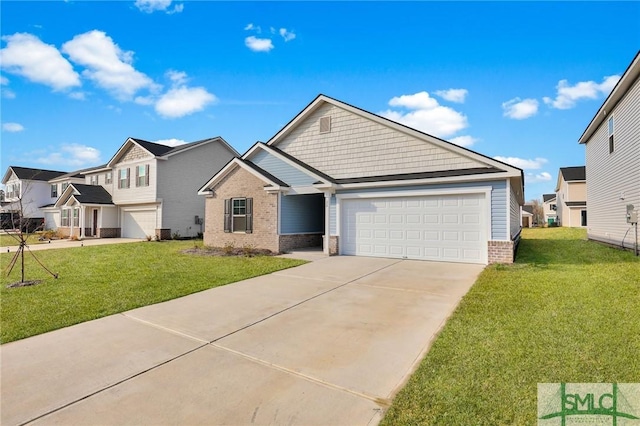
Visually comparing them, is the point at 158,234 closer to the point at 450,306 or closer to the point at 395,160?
the point at 395,160

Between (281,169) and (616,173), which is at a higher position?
(281,169)

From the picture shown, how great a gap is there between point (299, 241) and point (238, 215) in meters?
3.36

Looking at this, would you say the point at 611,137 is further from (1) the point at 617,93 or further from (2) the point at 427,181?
(2) the point at 427,181

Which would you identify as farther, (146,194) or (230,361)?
(146,194)

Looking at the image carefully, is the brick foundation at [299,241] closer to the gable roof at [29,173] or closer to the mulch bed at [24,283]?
the mulch bed at [24,283]

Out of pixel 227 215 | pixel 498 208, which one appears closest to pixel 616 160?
pixel 498 208

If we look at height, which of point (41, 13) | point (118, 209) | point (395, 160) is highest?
point (41, 13)

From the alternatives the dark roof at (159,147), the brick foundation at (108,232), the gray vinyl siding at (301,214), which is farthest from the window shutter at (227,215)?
the brick foundation at (108,232)

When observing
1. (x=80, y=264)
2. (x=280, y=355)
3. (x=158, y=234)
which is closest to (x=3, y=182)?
(x=158, y=234)

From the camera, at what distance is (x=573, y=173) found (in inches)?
1430

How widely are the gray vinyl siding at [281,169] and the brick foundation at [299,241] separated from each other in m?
2.63

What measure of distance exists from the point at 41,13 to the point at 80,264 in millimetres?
8033

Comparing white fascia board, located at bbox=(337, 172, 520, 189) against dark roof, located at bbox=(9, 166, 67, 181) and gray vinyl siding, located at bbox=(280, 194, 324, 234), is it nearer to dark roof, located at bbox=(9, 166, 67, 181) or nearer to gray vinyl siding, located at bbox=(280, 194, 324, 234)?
gray vinyl siding, located at bbox=(280, 194, 324, 234)

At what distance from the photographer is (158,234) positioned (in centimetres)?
2258
